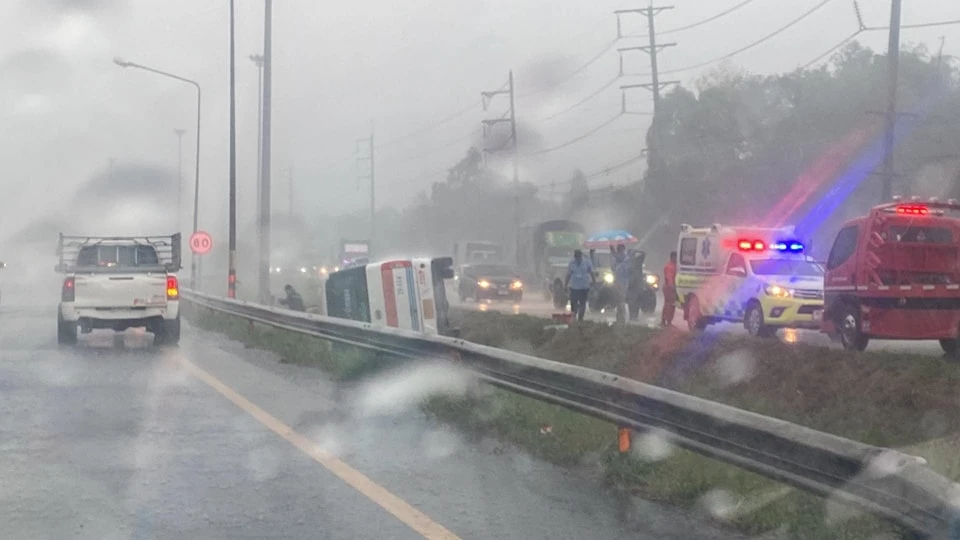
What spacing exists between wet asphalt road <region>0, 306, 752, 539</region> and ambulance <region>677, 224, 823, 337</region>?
10220mm

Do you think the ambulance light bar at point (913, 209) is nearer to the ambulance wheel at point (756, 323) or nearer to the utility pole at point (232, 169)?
the ambulance wheel at point (756, 323)

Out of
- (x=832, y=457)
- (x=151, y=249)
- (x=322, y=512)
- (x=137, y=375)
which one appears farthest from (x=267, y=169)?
(x=832, y=457)

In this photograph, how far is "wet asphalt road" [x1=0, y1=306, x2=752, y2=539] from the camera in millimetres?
7516

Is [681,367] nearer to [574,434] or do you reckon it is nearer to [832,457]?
[574,434]

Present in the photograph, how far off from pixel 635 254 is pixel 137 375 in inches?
580

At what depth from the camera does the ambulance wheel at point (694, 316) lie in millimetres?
25734

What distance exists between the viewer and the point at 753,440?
712 cm

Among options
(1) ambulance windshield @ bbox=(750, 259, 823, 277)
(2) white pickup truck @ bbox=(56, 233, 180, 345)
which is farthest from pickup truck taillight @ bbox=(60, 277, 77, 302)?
(1) ambulance windshield @ bbox=(750, 259, 823, 277)

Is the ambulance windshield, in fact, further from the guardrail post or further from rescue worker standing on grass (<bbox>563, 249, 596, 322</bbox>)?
the guardrail post

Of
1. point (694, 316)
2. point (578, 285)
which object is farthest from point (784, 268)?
point (578, 285)

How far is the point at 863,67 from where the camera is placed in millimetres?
68750

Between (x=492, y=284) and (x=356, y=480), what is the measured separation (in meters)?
38.3

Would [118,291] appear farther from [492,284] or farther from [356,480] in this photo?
[492,284]

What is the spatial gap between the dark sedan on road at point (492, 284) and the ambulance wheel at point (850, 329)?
28245 mm
